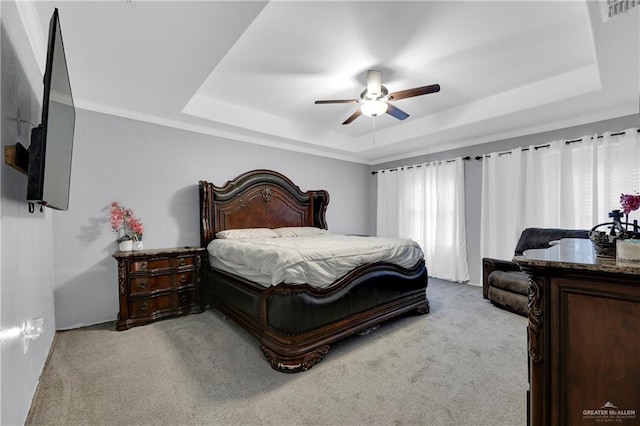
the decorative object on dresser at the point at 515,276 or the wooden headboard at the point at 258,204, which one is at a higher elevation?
the wooden headboard at the point at 258,204

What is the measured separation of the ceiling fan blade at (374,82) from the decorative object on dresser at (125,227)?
2.95 metres

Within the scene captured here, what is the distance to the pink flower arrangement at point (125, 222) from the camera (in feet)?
10.1

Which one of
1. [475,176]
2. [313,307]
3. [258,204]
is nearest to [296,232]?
[258,204]

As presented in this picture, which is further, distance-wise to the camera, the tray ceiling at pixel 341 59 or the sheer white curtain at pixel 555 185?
the sheer white curtain at pixel 555 185

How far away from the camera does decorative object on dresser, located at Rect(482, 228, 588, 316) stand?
3.15 meters

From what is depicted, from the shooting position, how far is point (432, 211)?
502 cm

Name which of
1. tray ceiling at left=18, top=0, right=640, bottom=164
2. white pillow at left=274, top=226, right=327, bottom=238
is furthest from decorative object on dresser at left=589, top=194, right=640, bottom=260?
white pillow at left=274, top=226, right=327, bottom=238

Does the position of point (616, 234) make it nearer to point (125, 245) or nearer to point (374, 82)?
point (374, 82)

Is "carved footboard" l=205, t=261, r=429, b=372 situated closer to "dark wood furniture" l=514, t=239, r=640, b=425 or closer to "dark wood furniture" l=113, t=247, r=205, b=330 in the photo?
"dark wood furniture" l=113, t=247, r=205, b=330

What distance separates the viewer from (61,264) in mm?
2879

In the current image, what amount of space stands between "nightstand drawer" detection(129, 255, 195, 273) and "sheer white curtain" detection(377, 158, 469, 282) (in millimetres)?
3870

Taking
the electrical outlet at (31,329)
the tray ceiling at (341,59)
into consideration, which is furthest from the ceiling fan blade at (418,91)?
the electrical outlet at (31,329)

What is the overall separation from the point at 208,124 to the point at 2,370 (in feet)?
10.4

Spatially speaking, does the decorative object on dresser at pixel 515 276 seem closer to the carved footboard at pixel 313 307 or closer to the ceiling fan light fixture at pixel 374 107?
the carved footboard at pixel 313 307
